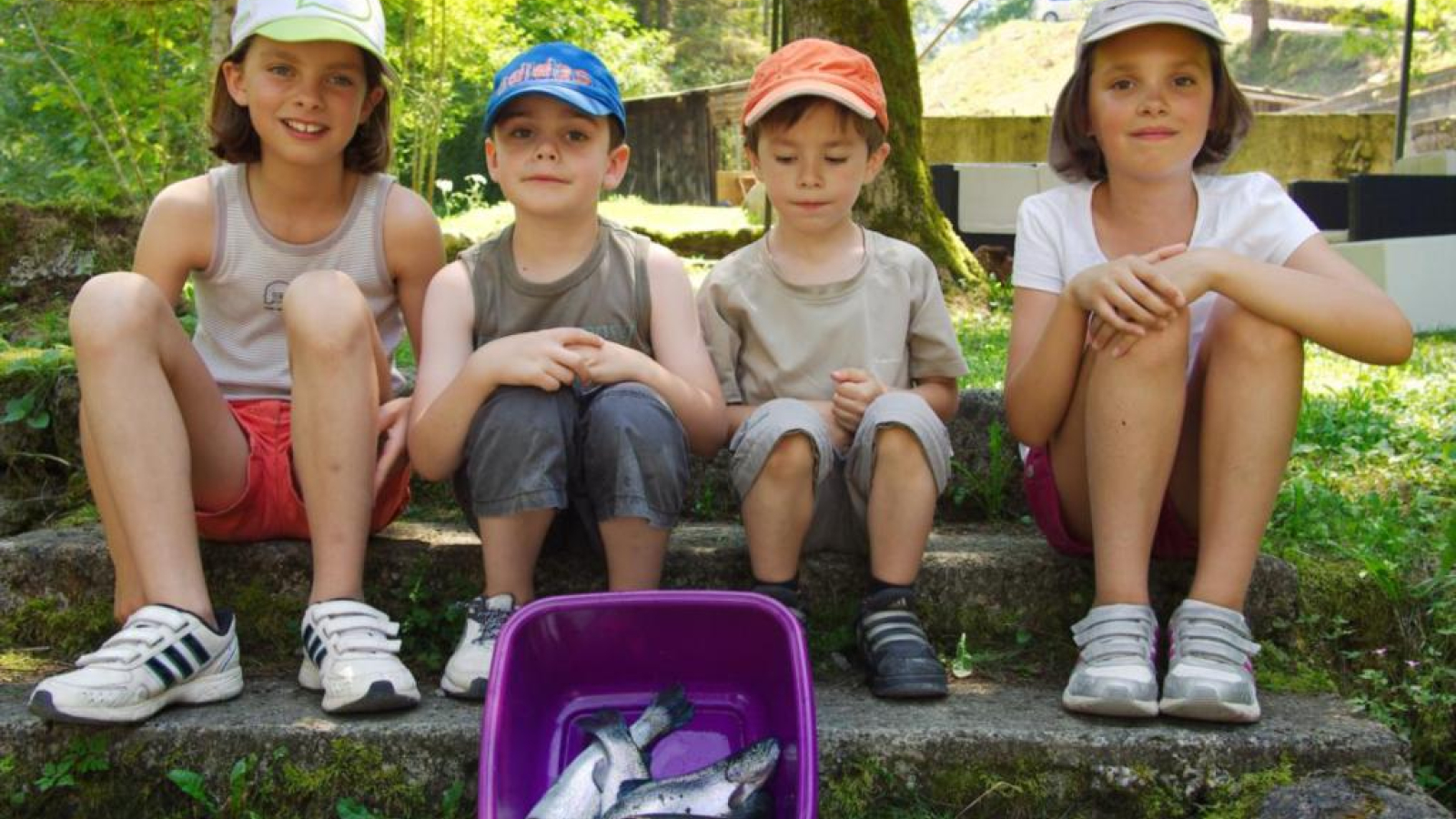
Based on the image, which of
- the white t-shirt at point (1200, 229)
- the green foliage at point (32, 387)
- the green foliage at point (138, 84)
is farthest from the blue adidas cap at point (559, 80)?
the green foliage at point (138, 84)

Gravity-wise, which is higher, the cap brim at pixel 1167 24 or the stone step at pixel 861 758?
the cap brim at pixel 1167 24

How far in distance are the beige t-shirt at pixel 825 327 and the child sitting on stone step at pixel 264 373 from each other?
24.1 inches

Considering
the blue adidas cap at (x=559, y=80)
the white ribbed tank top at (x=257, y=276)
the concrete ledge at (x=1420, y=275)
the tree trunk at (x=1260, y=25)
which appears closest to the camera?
the blue adidas cap at (x=559, y=80)

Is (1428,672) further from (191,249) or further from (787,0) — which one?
(787,0)

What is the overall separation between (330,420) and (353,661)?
40 centimetres

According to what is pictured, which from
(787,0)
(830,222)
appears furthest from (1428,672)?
(787,0)

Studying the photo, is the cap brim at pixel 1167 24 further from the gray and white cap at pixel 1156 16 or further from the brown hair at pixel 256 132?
the brown hair at pixel 256 132

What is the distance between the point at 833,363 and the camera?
2.39m

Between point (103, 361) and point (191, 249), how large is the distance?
41 cm

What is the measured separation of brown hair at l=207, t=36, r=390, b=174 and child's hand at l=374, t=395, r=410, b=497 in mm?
507

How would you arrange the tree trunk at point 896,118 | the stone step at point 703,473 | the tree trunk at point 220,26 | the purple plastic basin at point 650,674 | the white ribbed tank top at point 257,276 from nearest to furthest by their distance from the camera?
1. the purple plastic basin at point 650,674
2. the white ribbed tank top at point 257,276
3. the stone step at point 703,473
4. the tree trunk at point 220,26
5. the tree trunk at point 896,118

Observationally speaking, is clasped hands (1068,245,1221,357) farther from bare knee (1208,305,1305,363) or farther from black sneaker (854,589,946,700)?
black sneaker (854,589,946,700)

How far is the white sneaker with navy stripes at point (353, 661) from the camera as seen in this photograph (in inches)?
78.9

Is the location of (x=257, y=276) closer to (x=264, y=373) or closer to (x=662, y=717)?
(x=264, y=373)
